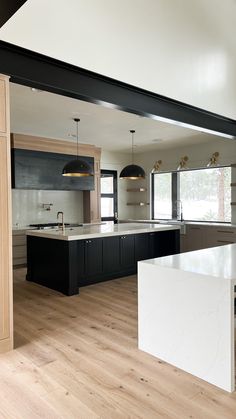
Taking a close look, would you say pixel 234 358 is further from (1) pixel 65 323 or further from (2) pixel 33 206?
(2) pixel 33 206

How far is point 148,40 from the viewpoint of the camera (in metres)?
3.22

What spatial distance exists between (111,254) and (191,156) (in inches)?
136

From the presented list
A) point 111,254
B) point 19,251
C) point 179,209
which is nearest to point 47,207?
point 19,251

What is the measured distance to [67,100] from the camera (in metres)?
4.14

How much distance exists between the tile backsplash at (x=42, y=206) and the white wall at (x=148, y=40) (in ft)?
14.3

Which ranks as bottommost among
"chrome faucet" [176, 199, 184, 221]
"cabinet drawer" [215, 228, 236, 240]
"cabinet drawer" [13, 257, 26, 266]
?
"cabinet drawer" [13, 257, 26, 266]

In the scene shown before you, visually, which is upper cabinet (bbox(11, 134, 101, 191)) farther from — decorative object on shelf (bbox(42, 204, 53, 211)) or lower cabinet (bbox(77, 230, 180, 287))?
lower cabinet (bbox(77, 230, 180, 287))

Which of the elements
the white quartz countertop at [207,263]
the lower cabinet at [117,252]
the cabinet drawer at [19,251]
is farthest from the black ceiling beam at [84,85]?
the cabinet drawer at [19,251]

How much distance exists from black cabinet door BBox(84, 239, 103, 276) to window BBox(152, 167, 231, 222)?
3.28 m

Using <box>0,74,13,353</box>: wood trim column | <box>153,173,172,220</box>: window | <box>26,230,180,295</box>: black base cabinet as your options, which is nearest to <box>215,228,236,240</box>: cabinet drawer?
<box>26,230,180,295</box>: black base cabinet

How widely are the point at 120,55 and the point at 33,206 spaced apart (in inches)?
183

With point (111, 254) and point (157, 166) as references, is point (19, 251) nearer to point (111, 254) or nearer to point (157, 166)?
point (111, 254)

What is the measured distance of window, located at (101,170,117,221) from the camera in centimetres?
832

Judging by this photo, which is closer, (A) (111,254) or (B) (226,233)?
(A) (111,254)
